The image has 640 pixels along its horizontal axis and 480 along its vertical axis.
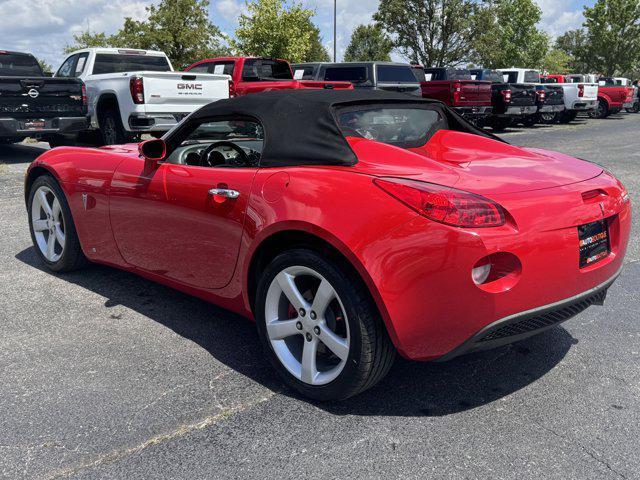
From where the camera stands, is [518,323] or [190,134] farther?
[190,134]

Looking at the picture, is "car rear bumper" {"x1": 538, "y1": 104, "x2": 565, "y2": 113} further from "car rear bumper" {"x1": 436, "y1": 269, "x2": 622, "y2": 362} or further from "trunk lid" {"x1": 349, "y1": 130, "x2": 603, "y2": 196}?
"car rear bumper" {"x1": 436, "y1": 269, "x2": 622, "y2": 362}

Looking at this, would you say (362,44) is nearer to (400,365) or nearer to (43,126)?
(43,126)

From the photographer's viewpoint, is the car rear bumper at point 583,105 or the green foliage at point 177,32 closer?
the car rear bumper at point 583,105

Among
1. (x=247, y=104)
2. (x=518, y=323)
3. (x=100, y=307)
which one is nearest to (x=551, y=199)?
(x=518, y=323)

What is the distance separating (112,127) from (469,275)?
1084 centimetres

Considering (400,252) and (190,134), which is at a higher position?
(190,134)

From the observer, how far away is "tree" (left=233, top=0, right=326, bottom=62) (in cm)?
2938

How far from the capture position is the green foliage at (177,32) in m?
33.3

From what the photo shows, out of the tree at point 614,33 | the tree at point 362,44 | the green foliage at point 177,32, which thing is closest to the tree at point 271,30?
the green foliage at point 177,32

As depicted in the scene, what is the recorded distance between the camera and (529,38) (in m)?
49.2

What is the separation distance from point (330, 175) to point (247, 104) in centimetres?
85

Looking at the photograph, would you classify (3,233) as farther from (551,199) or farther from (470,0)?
(470,0)

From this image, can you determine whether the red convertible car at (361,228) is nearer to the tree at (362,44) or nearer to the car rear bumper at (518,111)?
the car rear bumper at (518,111)

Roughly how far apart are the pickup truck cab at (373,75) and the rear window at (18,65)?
22.1ft
